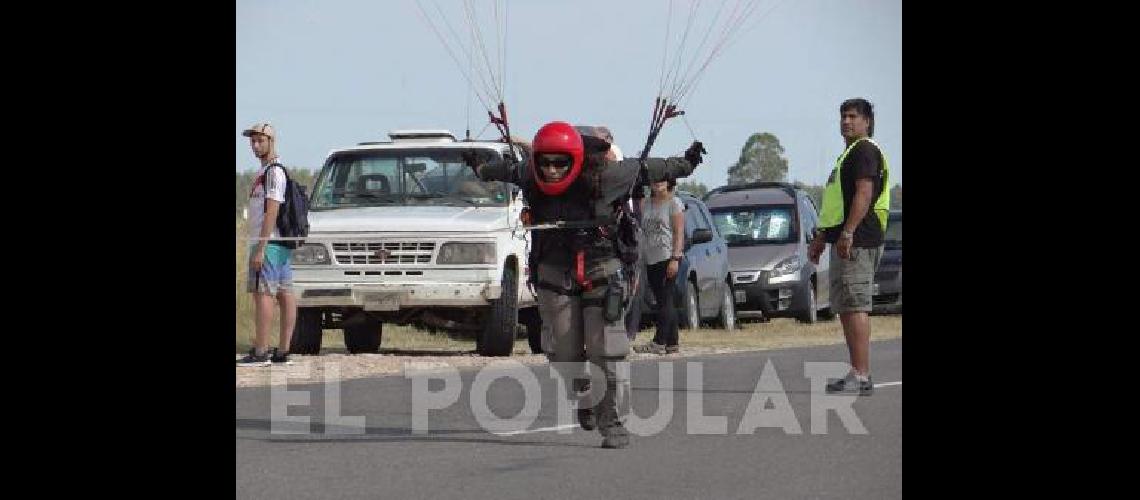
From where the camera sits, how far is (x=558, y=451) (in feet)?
40.6

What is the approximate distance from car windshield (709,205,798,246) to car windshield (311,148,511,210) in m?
8.97

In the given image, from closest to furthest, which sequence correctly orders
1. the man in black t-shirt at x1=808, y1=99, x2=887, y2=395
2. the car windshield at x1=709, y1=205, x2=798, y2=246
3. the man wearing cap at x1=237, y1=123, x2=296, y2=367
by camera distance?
the man in black t-shirt at x1=808, y1=99, x2=887, y2=395 < the man wearing cap at x1=237, y1=123, x2=296, y2=367 < the car windshield at x1=709, y1=205, x2=798, y2=246

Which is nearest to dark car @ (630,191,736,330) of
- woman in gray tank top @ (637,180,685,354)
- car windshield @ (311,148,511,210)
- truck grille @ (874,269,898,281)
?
woman in gray tank top @ (637,180,685,354)

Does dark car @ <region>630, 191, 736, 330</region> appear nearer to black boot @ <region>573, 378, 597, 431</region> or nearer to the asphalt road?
the asphalt road

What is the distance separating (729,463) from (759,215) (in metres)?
18.4

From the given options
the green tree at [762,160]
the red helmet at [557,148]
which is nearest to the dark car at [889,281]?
the red helmet at [557,148]

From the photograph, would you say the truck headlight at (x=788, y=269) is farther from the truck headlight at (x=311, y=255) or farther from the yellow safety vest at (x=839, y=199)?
the yellow safety vest at (x=839, y=199)

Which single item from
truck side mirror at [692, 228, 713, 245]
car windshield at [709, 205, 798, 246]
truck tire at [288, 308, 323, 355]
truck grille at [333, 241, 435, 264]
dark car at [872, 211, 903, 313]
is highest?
car windshield at [709, 205, 798, 246]

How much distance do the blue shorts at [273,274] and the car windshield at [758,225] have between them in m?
11.9

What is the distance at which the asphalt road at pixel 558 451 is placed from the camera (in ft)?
35.6

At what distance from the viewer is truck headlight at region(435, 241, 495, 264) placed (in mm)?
20344

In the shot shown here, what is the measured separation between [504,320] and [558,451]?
→ 8.21m
